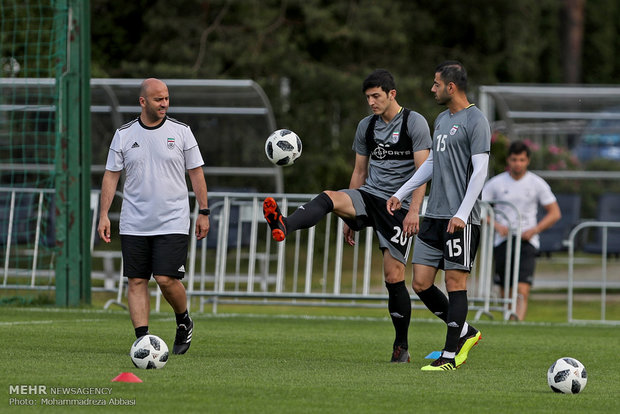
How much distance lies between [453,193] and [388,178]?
74cm

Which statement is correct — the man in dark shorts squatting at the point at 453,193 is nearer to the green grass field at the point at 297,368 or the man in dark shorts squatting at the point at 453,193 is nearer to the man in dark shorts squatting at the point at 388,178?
the man in dark shorts squatting at the point at 388,178

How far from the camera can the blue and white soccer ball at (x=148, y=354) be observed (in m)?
7.82

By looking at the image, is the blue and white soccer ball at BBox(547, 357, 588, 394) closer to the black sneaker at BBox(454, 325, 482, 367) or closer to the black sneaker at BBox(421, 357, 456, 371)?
the black sneaker at BBox(421, 357, 456, 371)

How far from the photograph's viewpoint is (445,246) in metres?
8.36

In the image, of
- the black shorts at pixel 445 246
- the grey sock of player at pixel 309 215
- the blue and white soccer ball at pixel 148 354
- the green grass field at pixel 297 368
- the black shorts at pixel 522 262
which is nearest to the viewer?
the green grass field at pixel 297 368

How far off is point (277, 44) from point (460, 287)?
17.4 metres

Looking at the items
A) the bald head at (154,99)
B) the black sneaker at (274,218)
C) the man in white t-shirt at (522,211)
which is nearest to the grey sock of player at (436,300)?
the black sneaker at (274,218)

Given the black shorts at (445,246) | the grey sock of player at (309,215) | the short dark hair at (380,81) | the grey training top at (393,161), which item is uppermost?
the short dark hair at (380,81)

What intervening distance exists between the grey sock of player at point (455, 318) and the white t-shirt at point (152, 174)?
2102 millimetres

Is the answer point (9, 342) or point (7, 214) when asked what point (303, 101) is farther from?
point (9, 342)

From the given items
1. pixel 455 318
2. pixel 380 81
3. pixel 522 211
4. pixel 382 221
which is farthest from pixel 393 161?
pixel 522 211

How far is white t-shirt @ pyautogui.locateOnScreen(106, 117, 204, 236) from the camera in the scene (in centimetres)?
882

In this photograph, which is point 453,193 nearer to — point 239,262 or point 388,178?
point 388,178

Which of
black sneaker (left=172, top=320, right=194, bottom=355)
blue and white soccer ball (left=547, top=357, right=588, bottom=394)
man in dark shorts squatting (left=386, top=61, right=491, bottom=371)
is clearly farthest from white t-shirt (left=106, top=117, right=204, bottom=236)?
blue and white soccer ball (left=547, top=357, right=588, bottom=394)
